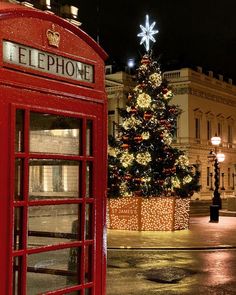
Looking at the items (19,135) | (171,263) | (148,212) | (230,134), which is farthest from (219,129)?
(19,135)

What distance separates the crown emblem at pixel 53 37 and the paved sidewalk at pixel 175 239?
13.7m

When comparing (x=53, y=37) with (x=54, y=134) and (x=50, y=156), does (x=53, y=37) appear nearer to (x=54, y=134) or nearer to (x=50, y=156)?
(x=54, y=134)

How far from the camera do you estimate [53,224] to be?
4480 mm

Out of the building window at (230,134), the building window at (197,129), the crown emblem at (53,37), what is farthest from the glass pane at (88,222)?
the building window at (230,134)

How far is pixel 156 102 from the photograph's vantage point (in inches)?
939

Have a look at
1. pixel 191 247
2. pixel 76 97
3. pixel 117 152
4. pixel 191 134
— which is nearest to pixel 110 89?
pixel 191 134

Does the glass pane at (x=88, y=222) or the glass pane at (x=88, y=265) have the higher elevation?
the glass pane at (x=88, y=222)

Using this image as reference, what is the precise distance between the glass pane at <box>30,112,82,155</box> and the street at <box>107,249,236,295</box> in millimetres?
5995

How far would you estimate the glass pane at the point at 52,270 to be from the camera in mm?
4438

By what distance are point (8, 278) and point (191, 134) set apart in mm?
57051

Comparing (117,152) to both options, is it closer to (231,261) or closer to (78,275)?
(231,261)

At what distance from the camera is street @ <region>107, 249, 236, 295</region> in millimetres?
10680

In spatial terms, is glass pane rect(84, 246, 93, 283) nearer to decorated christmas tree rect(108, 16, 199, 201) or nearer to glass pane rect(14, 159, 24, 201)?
glass pane rect(14, 159, 24, 201)

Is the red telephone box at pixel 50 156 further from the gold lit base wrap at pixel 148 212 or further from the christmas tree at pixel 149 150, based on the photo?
the christmas tree at pixel 149 150
